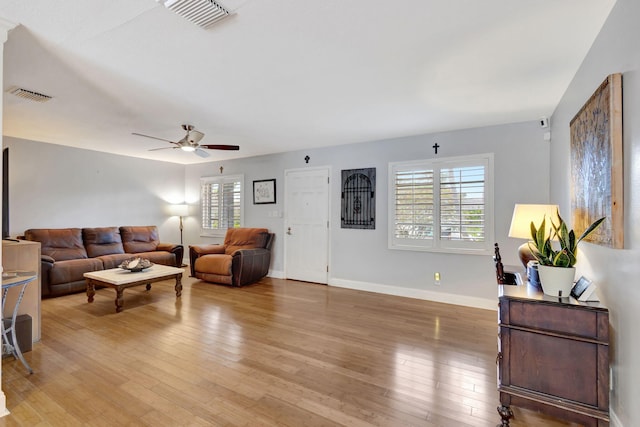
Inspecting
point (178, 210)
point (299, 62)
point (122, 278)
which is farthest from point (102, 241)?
point (299, 62)

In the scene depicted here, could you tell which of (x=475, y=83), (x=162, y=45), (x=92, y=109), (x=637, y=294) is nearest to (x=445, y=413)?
(x=637, y=294)

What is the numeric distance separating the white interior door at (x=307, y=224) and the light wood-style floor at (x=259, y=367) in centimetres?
144

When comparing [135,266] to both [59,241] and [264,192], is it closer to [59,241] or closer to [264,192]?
[59,241]

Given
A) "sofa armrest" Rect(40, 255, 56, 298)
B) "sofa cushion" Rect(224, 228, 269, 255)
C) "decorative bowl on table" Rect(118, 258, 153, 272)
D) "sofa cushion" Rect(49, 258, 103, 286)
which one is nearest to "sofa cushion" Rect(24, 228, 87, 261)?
"sofa cushion" Rect(49, 258, 103, 286)

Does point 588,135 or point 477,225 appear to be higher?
point 588,135

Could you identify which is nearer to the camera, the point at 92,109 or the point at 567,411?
Answer: the point at 567,411

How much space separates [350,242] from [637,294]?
3722 mm

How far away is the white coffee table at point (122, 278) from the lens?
3676 mm

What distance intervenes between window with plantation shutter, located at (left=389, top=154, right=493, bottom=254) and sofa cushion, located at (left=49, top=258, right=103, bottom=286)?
15.4 feet

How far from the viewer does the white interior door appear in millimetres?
5254

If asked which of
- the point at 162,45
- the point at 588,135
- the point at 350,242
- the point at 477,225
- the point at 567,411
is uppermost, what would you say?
the point at 162,45

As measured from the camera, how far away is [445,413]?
6.14 ft

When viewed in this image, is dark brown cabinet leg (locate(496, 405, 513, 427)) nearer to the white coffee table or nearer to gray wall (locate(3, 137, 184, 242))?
the white coffee table

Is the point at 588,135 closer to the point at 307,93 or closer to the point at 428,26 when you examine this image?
the point at 428,26
